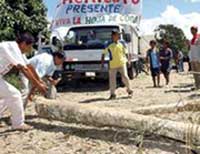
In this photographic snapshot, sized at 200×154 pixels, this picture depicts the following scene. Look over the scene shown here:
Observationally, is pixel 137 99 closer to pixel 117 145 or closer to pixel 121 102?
pixel 121 102

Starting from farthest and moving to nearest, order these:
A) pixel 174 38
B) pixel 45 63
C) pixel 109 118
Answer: pixel 174 38 < pixel 45 63 < pixel 109 118

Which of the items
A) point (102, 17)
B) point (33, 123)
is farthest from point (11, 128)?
point (102, 17)

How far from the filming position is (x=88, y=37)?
15898 millimetres

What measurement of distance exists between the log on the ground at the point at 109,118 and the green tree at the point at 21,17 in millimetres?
7500

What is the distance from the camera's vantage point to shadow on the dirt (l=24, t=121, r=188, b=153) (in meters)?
6.68

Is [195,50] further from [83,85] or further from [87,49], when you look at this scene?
[83,85]

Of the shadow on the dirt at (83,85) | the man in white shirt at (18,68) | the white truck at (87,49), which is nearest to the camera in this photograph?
the man in white shirt at (18,68)

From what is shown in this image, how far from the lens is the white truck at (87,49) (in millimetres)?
15102

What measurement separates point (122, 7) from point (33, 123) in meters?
9.98

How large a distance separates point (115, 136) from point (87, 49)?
822cm

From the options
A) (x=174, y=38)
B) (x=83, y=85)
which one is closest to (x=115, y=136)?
(x=83, y=85)

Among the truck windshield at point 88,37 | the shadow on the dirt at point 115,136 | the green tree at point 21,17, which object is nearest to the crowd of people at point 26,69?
the shadow on the dirt at point 115,136

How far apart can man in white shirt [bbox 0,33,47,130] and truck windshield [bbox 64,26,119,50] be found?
7.54 metres

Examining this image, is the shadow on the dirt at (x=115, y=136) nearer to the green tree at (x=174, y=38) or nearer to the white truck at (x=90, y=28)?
the white truck at (x=90, y=28)
